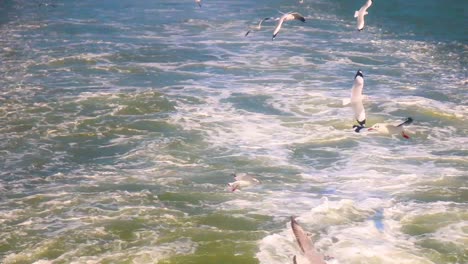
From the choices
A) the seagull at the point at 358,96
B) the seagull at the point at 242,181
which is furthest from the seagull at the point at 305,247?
the seagull at the point at 242,181

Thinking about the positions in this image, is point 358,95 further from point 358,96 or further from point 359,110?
point 359,110

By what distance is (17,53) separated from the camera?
21.6m

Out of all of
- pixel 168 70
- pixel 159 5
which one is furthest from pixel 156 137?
pixel 159 5

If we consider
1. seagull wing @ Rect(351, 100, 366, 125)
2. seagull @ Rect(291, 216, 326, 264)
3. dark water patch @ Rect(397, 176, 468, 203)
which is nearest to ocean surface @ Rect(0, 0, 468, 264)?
dark water patch @ Rect(397, 176, 468, 203)

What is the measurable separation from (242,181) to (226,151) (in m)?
1.61

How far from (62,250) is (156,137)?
5105 millimetres

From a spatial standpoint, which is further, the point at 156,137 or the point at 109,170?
the point at 156,137

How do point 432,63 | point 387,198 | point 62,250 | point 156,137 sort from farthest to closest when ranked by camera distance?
point 432,63
point 156,137
point 387,198
point 62,250

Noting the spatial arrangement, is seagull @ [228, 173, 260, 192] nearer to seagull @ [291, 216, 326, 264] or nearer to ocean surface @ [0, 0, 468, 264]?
ocean surface @ [0, 0, 468, 264]

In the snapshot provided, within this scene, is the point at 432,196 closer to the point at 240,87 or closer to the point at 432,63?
the point at 240,87

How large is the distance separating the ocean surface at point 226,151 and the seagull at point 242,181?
0.11 m

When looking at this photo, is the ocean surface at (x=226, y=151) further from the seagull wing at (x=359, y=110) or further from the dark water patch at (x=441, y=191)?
the seagull wing at (x=359, y=110)

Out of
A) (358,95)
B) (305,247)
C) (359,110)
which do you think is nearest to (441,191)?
(359,110)

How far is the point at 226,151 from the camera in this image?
11.7 m
